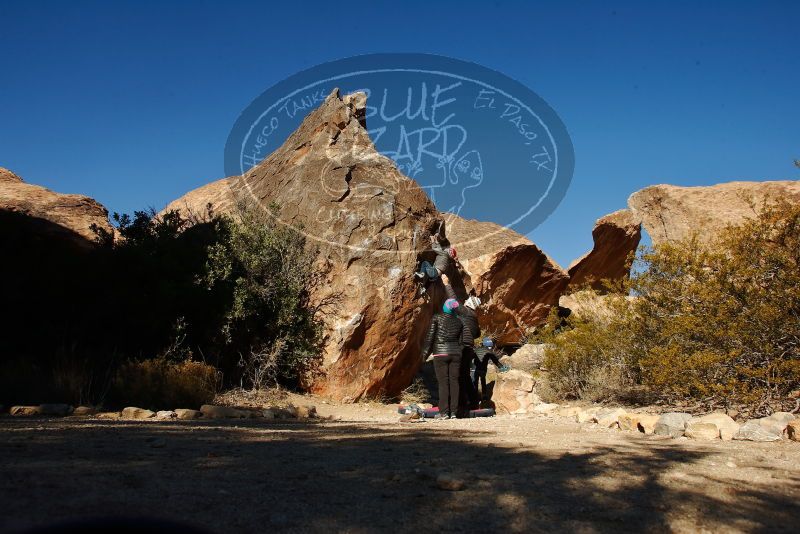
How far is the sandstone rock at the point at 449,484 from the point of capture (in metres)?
3.18

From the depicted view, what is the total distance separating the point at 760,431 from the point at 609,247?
15653mm

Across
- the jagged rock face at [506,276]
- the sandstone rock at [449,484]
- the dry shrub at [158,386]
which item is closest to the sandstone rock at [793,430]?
the sandstone rock at [449,484]

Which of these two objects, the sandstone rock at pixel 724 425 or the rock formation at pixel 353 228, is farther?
the rock formation at pixel 353 228

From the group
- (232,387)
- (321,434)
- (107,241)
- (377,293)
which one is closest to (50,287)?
(107,241)

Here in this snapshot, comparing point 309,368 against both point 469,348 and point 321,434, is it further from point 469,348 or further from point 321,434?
point 321,434

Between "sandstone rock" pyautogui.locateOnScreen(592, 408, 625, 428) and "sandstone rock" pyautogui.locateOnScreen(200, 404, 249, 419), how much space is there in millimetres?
4115

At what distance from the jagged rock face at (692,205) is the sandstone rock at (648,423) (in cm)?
817

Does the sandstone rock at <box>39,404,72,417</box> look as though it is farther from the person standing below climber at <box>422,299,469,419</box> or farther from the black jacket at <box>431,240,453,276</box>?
the black jacket at <box>431,240,453,276</box>

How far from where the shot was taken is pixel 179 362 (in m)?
9.61

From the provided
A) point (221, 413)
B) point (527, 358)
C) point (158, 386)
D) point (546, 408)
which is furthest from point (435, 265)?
point (221, 413)

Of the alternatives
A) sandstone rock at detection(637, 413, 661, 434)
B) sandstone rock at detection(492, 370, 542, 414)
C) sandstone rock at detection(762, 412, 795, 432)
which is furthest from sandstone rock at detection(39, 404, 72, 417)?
sandstone rock at detection(492, 370, 542, 414)

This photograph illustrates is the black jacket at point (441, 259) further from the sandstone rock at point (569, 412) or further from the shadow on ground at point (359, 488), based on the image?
the shadow on ground at point (359, 488)

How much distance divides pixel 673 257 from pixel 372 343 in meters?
5.23

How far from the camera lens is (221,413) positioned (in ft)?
24.4
